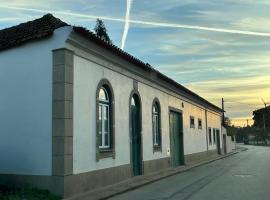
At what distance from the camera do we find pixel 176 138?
26359mm

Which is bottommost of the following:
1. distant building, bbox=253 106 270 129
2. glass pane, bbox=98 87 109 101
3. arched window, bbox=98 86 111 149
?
arched window, bbox=98 86 111 149

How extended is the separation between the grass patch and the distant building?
109880 mm

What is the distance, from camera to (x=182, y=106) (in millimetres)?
28312

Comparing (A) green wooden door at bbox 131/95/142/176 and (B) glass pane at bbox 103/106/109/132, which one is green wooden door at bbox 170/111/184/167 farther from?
(B) glass pane at bbox 103/106/109/132

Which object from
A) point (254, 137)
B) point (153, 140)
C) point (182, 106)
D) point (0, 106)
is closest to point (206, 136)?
point (182, 106)

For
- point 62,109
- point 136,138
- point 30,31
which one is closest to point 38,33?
point 30,31

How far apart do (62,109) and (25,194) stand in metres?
2.50

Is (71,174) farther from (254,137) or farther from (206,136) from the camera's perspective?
(254,137)

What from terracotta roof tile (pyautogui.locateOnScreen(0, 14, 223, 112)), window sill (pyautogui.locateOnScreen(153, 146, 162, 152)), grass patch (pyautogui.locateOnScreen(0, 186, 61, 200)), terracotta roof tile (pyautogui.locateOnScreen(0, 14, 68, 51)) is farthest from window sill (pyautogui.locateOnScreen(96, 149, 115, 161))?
window sill (pyautogui.locateOnScreen(153, 146, 162, 152))

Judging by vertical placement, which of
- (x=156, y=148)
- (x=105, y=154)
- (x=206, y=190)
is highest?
(x=156, y=148)

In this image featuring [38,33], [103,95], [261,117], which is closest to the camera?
[38,33]

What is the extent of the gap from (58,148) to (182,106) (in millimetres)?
16828

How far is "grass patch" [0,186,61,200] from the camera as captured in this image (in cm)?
1115

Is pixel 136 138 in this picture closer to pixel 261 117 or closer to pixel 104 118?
pixel 104 118
